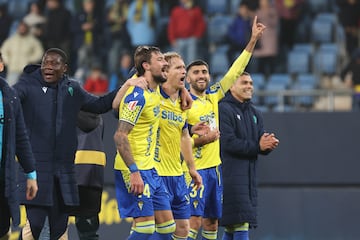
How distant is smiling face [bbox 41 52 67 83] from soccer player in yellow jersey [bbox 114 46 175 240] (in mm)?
803

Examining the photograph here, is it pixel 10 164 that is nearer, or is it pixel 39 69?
pixel 10 164

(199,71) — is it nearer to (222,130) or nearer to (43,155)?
(222,130)

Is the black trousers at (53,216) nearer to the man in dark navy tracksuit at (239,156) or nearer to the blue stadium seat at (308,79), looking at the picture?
the man in dark navy tracksuit at (239,156)

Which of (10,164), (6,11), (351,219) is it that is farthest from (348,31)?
(10,164)

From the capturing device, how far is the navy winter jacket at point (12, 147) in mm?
8867

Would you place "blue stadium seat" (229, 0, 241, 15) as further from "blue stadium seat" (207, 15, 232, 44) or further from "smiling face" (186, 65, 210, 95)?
"smiling face" (186, 65, 210, 95)

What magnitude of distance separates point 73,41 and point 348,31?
481 cm

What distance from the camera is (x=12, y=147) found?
8.97m

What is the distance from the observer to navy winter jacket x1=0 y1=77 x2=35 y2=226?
29.1ft

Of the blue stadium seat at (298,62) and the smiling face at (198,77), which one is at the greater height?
the blue stadium seat at (298,62)

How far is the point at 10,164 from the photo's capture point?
8898 millimetres

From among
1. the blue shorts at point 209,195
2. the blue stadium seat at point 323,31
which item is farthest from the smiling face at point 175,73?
the blue stadium seat at point 323,31

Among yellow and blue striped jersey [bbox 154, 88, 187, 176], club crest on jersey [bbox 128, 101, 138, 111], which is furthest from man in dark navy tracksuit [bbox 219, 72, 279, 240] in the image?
club crest on jersey [bbox 128, 101, 138, 111]

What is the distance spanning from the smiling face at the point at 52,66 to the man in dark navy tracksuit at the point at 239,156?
2.36 metres
